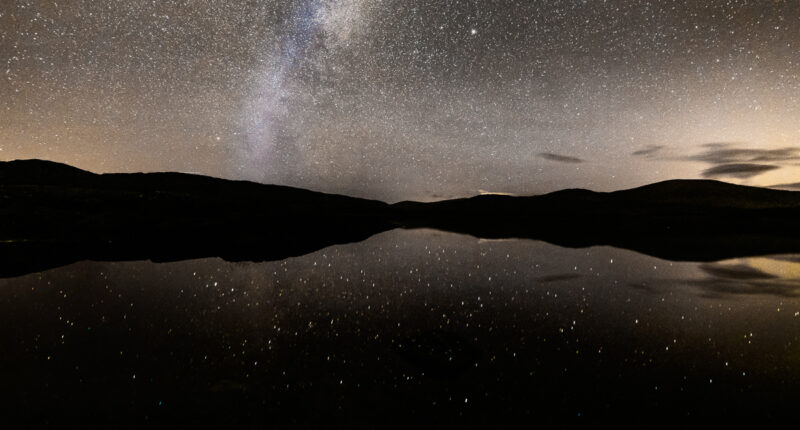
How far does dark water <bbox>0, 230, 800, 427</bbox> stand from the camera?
438 centimetres

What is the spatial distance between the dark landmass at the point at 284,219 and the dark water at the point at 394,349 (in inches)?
309

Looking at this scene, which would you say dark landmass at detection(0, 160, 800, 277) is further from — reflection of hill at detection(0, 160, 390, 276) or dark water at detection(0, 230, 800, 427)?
dark water at detection(0, 230, 800, 427)

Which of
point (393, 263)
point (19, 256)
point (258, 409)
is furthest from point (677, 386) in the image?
point (19, 256)

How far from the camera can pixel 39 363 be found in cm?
562

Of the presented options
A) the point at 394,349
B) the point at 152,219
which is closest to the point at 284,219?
the point at 152,219

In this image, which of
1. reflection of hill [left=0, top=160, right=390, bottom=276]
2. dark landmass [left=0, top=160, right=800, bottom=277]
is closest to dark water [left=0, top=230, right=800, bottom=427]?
dark landmass [left=0, top=160, right=800, bottom=277]

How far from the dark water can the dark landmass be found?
784 cm

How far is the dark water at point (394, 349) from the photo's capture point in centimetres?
438

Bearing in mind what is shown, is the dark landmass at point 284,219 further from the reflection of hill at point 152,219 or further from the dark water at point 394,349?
the dark water at point 394,349

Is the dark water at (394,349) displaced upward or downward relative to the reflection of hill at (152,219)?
downward

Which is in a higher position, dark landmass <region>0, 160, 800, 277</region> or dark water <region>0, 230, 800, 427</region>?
dark landmass <region>0, 160, 800, 277</region>

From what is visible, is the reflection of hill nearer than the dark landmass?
Yes

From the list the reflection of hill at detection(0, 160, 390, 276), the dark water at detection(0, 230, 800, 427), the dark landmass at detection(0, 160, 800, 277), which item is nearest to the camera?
the dark water at detection(0, 230, 800, 427)

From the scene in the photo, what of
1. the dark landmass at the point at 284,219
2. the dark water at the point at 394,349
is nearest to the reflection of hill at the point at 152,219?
the dark landmass at the point at 284,219
